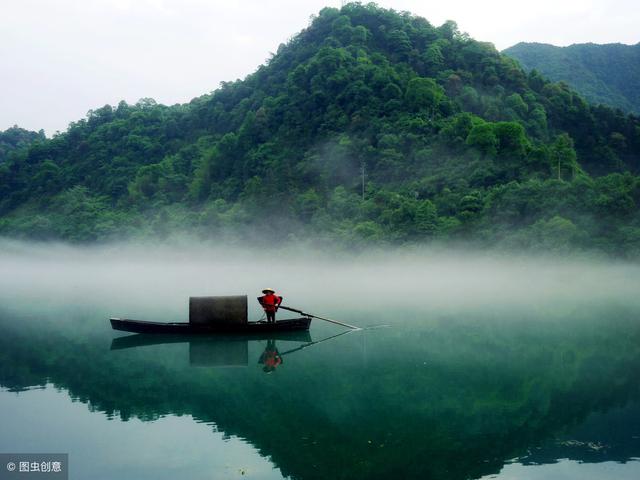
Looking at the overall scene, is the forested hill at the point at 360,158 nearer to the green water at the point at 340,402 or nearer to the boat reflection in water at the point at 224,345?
the green water at the point at 340,402

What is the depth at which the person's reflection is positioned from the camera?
14266mm

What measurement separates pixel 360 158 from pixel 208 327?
4412cm

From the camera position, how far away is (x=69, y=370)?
14.2 meters

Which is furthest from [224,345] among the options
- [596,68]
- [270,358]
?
[596,68]

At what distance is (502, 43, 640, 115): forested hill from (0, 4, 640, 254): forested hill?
21513 mm

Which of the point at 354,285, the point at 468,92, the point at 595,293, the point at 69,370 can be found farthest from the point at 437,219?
the point at 69,370

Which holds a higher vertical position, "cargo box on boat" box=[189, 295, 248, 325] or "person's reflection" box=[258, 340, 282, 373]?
"cargo box on boat" box=[189, 295, 248, 325]

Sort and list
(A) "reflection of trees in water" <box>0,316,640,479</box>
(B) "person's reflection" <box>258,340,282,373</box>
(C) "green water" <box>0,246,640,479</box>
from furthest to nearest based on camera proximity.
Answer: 1. (B) "person's reflection" <box>258,340,282,373</box>
2. (A) "reflection of trees in water" <box>0,316,640,479</box>
3. (C) "green water" <box>0,246,640,479</box>

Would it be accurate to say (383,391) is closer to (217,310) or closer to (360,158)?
(217,310)

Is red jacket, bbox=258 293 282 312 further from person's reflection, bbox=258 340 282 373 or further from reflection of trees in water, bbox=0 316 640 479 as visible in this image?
reflection of trees in water, bbox=0 316 640 479

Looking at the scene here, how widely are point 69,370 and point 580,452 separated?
37.7 feet

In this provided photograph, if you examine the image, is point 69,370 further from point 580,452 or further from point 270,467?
point 580,452

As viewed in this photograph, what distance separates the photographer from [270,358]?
1541 cm

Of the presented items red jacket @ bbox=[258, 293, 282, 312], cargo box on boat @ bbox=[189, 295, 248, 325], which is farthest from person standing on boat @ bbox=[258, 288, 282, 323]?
cargo box on boat @ bbox=[189, 295, 248, 325]
